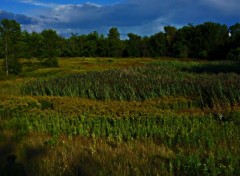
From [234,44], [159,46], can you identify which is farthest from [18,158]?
[159,46]

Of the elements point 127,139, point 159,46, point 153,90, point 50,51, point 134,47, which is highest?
point 127,139

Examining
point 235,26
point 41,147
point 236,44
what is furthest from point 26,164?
point 235,26

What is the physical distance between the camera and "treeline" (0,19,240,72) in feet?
273

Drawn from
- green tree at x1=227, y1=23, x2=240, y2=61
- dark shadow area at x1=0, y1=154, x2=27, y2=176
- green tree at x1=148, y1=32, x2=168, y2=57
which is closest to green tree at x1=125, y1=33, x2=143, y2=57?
green tree at x1=148, y1=32, x2=168, y2=57

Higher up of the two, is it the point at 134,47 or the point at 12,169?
the point at 12,169

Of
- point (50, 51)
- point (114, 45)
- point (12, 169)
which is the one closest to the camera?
point (12, 169)

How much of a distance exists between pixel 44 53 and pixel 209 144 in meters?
71.1

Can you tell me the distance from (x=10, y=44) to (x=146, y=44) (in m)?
59.1

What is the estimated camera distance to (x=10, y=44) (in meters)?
59.3

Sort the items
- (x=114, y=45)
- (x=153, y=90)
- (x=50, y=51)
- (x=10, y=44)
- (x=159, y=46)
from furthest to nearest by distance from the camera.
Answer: (x=114, y=45)
(x=159, y=46)
(x=50, y=51)
(x=10, y=44)
(x=153, y=90)

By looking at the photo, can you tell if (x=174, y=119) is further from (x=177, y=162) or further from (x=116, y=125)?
(x=177, y=162)

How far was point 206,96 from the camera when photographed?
70.7 ft

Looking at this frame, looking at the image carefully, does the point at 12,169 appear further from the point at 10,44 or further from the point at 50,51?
the point at 50,51

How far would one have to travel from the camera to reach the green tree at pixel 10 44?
5866 cm
